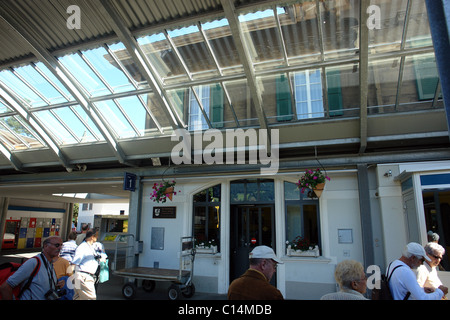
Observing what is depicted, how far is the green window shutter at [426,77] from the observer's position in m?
6.44

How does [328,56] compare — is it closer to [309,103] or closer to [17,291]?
[309,103]

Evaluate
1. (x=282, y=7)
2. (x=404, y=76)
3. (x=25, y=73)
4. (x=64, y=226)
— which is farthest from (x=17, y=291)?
(x=64, y=226)

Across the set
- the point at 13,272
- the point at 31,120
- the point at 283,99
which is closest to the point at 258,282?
the point at 13,272

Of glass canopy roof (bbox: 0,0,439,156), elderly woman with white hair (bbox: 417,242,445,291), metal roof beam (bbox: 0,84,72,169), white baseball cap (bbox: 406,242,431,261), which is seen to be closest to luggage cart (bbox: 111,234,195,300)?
glass canopy roof (bbox: 0,0,439,156)

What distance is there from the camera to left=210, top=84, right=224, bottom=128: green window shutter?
789 cm

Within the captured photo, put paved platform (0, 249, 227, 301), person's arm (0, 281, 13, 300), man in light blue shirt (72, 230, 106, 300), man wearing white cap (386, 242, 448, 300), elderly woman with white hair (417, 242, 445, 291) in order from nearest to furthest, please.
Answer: person's arm (0, 281, 13, 300), man wearing white cap (386, 242, 448, 300), elderly woman with white hair (417, 242, 445, 291), man in light blue shirt (72, 230, 106, 300), paved platform (0, 249, 227, 301)

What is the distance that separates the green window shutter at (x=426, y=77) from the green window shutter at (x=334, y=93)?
159 centimetres

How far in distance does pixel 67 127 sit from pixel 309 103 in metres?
7.56

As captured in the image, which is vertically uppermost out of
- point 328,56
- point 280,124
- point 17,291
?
point 328,56

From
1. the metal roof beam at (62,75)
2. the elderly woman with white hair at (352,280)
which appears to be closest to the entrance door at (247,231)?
the metal roof beam at (62,75)

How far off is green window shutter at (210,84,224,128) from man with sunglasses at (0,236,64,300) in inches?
210

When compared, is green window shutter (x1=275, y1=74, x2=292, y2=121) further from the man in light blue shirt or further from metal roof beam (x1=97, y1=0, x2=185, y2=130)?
the man in light blue shirt

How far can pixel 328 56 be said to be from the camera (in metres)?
6.69

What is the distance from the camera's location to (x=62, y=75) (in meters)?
7.81
